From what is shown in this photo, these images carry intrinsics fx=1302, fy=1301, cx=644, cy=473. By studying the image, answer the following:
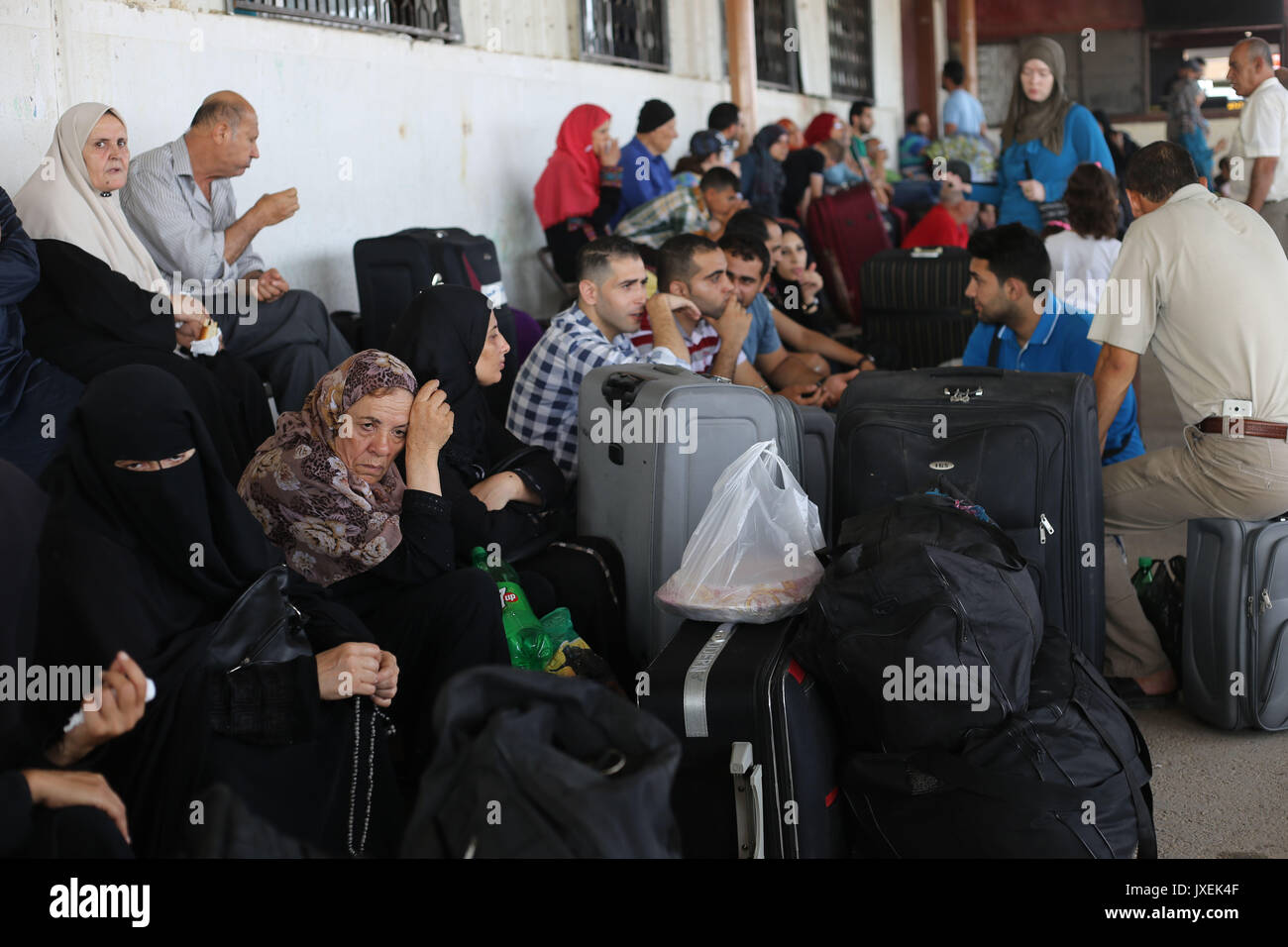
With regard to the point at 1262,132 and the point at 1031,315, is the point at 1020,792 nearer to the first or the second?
the point at 1031,315

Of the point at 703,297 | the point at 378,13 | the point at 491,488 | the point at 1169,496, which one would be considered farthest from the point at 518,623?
the point at 378,13

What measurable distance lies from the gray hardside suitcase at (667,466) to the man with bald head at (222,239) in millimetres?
1435

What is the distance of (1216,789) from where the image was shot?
9.11 ft

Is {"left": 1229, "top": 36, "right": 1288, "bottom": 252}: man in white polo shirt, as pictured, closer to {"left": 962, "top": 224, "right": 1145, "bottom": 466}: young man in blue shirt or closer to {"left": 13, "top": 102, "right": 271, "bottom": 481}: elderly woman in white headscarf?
{"left": 962, "top": 224, "right": 1145, "bottom": 466}: young man in blue shirt

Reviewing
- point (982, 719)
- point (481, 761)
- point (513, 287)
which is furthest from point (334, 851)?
point (513, 287)

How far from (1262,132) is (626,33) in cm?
366

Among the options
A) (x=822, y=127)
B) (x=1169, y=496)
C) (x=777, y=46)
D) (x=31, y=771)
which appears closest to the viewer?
(x=31, y=771)

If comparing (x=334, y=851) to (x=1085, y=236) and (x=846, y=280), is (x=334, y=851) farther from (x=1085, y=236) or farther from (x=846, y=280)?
(x=846, y=280)

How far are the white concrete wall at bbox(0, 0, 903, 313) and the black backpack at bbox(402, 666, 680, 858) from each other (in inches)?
120

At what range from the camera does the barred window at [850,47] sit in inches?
472

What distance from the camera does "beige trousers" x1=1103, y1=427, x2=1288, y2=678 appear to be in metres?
3.09

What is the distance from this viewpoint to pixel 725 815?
7.43 feet

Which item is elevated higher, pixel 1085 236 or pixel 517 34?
pixel 517 34
